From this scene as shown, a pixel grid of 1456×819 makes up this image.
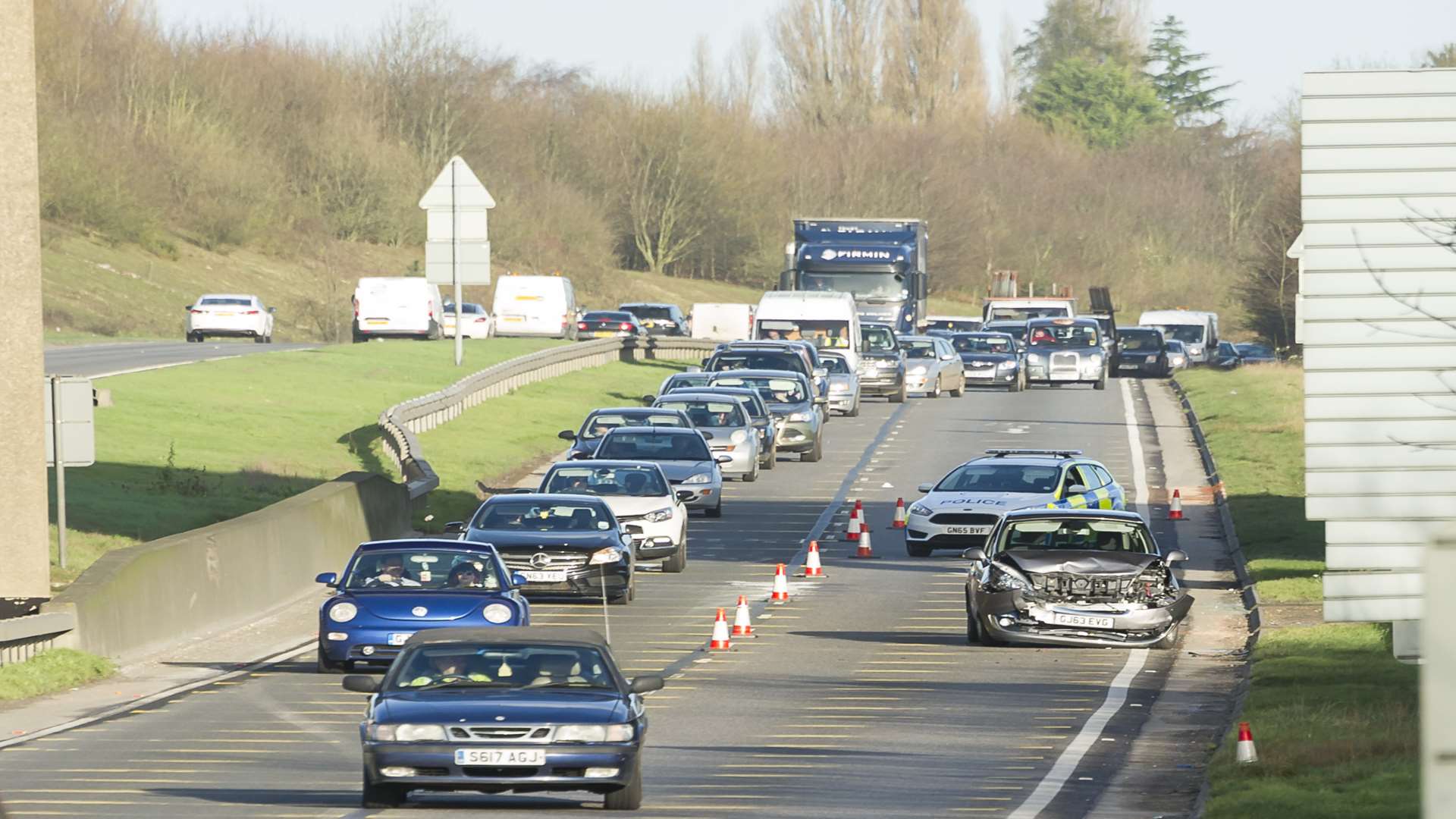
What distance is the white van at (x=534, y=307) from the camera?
232 ft

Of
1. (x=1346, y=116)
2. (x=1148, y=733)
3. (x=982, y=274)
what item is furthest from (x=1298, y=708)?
(x=982, y=274)

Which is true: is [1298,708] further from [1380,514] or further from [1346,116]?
[1346,116]

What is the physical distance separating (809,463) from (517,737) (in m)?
30.8

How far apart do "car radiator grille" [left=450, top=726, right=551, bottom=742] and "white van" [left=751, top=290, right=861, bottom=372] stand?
40.5 metres

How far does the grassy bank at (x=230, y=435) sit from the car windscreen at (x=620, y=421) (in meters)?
3.78

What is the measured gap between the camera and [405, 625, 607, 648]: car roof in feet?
48.2

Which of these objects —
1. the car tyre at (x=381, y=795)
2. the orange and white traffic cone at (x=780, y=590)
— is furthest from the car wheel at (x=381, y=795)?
the orange and white traffic cone at (x=780, y=590)

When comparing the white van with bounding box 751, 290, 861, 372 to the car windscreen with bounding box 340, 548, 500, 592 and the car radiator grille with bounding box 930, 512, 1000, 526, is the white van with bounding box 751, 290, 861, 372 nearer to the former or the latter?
the car radiator grille with bounding box 930, 512, 1000, 526

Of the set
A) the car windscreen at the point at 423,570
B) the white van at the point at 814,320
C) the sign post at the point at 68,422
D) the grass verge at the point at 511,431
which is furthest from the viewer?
the white van at the point at 814,320

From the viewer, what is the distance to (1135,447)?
1837 inches

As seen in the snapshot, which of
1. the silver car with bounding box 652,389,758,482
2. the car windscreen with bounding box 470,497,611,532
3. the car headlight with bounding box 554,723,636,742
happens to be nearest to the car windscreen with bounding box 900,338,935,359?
the silver car with bounding box 652,389,758,482

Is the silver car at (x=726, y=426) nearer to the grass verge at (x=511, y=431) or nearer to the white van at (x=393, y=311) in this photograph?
the grass verge at (x=511, y=431)

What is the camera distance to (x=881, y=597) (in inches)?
1101

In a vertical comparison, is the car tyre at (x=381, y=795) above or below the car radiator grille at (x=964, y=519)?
above
